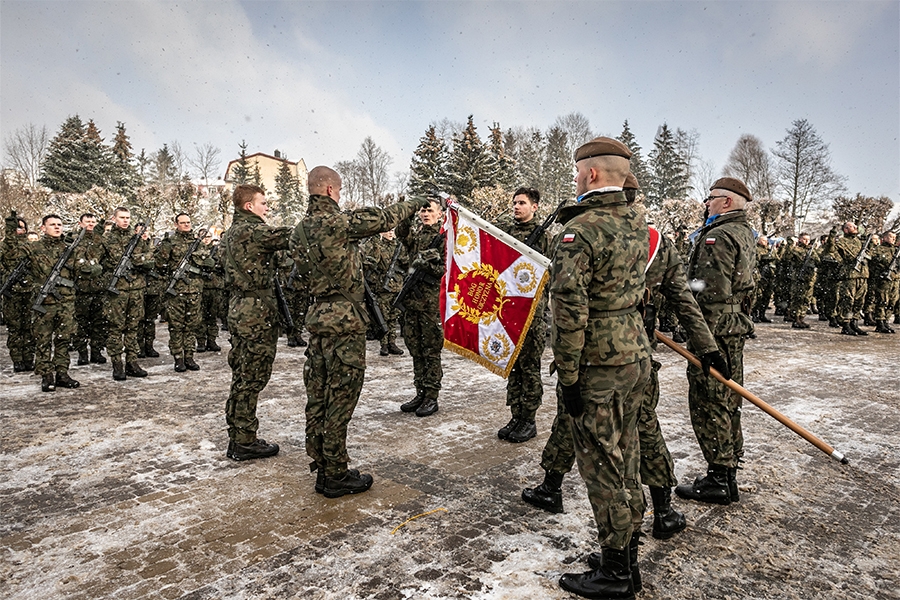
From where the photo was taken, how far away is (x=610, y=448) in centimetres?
273

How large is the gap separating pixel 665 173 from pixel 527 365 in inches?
1942

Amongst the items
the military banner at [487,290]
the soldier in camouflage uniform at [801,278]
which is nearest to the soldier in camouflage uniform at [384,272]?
the military banner at [487,290]

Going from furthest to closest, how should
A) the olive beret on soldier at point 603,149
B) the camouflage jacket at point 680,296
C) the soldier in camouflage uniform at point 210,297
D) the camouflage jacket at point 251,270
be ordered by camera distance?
the soldier in camouflage uniform at point 210,297 < the camouflage jacket at point 251,270 < the camouflage jacket at point 680,296 < the olive beret on soldier at point 603,149

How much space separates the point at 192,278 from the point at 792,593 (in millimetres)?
8766

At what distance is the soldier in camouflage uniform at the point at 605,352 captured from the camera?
8.81 feet

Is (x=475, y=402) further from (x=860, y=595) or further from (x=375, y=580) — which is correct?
(x=860, y=595)

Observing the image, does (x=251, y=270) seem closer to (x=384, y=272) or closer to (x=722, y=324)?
(x=722, y=324)

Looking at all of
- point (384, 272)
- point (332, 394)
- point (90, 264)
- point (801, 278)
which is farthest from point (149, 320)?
point (801, 278)

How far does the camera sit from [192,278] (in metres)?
8.85

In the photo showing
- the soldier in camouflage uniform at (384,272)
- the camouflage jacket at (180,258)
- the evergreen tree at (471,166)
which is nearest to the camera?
the camouflage jacket at (180,258)

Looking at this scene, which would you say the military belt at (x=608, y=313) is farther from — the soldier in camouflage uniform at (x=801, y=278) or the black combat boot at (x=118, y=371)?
the soldier in camouflage uniform at (x=801, y=278)

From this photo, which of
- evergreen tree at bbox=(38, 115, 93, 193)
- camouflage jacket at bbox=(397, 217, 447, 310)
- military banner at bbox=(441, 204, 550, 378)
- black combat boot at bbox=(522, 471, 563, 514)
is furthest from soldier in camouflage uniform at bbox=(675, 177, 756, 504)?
evergreen tree at bbox=(38, 115, 93, 193)

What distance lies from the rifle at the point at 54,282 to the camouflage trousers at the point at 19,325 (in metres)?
1.60

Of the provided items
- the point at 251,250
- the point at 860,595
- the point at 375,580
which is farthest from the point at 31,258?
the point at 860,595
